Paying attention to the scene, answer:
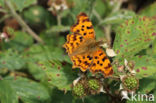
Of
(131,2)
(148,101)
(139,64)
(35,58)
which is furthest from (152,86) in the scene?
(131,2)

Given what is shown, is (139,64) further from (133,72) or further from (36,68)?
(36,68)

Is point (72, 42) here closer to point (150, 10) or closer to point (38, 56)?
point (38, 56)

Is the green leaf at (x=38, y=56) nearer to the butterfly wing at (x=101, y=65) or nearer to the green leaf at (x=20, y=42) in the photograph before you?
the green leaf at (x=20, y=42)

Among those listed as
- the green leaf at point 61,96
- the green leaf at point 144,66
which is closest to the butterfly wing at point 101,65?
the green leaf at point 144,66

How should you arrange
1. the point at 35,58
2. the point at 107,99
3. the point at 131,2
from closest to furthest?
the point at 107,99, the point at 35,58, the point at 131,2

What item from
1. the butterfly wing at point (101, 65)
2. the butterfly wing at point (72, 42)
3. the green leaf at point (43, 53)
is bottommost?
the butterfly wing at point (101, 65)

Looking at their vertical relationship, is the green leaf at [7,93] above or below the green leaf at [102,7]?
below
